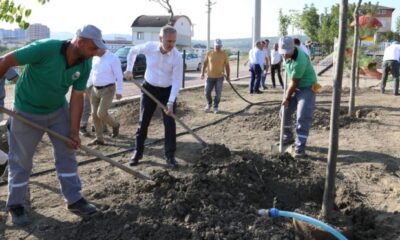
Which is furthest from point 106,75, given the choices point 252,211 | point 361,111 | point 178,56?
point 361,111

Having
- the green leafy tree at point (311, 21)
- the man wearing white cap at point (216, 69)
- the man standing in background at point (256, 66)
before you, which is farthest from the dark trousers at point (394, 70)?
the green leafy tree at point (311, 21)

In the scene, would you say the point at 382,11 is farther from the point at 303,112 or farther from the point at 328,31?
the point at 303,112

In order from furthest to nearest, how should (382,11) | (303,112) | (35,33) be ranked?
1. (382,11)
2. (35,33)
3. (303,112)

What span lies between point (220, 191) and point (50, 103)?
1773 millimetres

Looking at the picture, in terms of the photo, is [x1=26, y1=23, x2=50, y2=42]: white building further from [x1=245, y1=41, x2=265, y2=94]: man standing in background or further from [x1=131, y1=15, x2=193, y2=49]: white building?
[x1=131, y1=15, x2=193, y2=49]: white building

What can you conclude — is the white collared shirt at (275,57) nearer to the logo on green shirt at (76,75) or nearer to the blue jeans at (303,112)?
the blue jeans at (303,112)

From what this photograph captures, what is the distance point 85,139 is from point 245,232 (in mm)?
4835

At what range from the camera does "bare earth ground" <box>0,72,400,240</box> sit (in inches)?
153

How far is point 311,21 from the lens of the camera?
147 feet

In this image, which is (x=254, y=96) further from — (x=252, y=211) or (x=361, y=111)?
(x=252, y=211)

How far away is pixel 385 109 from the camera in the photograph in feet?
33.6

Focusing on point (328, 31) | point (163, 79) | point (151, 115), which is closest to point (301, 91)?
point (163, 79)

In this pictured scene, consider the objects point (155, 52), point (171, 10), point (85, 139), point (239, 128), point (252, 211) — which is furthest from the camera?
point (171, 10)

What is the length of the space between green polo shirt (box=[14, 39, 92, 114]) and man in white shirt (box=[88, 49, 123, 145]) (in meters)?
3.06
